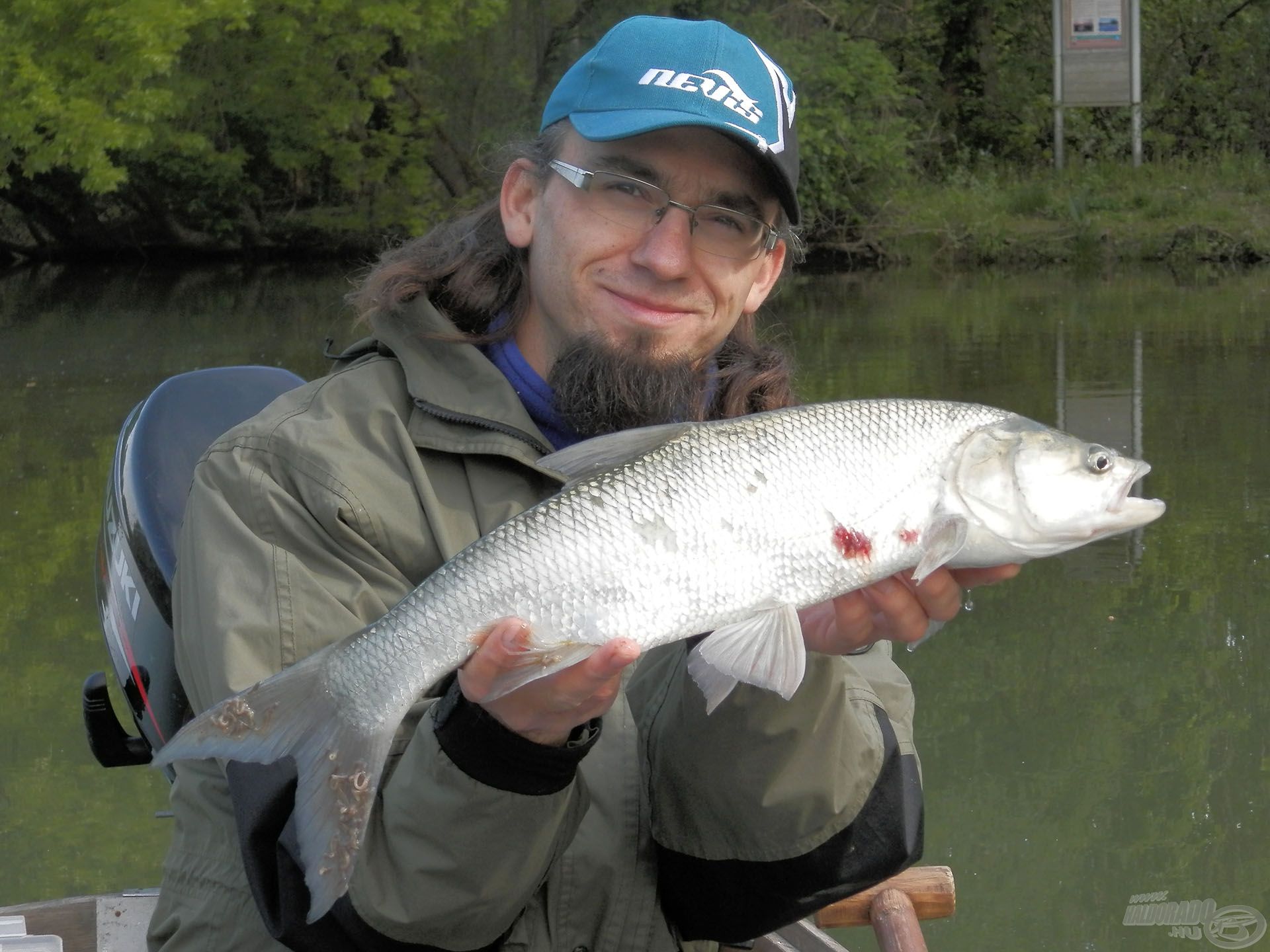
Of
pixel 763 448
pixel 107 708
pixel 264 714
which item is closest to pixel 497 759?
pixel 264 714

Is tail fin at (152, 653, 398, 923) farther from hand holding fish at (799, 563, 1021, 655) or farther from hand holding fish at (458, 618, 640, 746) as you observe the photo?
hand holding fish at (799, 563, 1021, 655)

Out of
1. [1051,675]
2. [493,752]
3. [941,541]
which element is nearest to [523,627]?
[493,752]

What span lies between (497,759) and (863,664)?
83 centimetres

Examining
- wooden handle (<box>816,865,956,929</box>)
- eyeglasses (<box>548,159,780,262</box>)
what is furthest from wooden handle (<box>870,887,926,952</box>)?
eyeglasses (<box>548,159,780,262</box>)

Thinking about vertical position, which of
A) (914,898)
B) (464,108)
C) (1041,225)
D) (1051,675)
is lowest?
(1041,225)

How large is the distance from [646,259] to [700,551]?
96 centimetres

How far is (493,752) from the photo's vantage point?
2090mm

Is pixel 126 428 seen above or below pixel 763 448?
below

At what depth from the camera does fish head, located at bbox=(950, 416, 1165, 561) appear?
2.12m

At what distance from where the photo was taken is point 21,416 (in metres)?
10.9

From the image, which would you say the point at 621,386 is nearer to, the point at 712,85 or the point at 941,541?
the point at 712,85

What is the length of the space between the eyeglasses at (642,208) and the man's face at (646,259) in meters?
0.01

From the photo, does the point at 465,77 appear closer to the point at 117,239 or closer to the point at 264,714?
the point at 117,239

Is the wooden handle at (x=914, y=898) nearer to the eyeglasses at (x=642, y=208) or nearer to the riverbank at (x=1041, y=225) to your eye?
the eyeglasses at (x=642, y=208)
